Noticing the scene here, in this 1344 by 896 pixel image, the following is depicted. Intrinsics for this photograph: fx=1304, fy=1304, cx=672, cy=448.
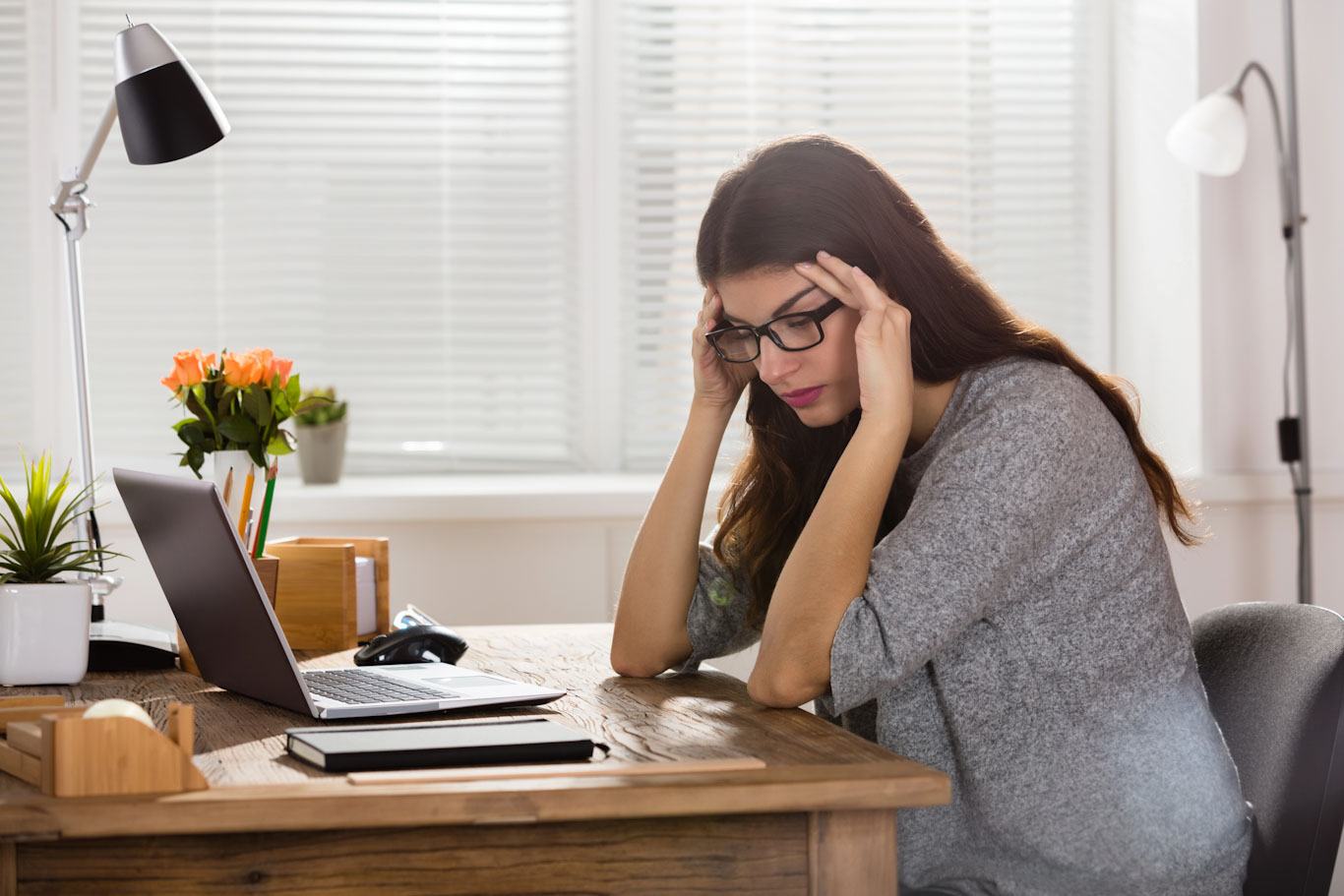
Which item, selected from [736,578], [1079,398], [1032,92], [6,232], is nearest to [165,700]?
[736,578]

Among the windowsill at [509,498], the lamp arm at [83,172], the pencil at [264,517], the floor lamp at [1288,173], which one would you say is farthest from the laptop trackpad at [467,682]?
the floor lamp at [1288,173]

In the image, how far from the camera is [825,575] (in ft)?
3.90

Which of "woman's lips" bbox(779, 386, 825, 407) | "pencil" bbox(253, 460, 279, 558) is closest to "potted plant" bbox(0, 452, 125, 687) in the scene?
"pencil" bbox(253, 460, 279, 558)

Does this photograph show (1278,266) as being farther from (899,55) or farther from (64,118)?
(64,118)

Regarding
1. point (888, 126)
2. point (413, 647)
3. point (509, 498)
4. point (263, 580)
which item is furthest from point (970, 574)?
point (888, 126)

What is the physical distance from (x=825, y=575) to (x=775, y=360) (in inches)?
10.8

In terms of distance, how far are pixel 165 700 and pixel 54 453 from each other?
1.72 meters

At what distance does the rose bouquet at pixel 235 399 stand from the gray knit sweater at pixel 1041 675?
749 millimetres

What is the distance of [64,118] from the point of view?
2.74 m

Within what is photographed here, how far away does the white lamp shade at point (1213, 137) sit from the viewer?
245 centimetres

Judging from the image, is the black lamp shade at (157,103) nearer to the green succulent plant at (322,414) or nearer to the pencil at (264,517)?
the pencil at (264,517)

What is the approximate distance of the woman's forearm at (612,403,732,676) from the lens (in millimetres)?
1409

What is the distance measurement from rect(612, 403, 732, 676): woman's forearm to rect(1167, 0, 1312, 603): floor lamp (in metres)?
1.41

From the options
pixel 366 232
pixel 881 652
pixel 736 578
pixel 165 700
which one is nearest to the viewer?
pixel 881 652
